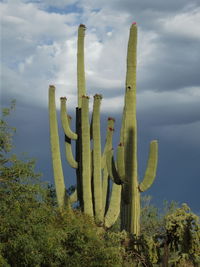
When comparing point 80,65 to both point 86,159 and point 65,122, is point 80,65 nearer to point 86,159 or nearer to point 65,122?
point 65,122

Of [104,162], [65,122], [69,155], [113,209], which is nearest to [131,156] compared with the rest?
[113,209]

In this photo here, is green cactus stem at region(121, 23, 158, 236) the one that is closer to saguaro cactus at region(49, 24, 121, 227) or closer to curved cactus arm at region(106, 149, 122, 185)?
curved cactus arm at region(106, 149, 122, 185)

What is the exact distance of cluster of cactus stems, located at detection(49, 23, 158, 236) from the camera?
15.5 metres

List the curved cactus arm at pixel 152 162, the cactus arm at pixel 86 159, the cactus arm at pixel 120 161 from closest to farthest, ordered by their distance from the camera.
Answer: the cactus arm at pixel 120 161 < the curved cactus arm at pixel 152 162 < the cactus arm at pixel 86 159

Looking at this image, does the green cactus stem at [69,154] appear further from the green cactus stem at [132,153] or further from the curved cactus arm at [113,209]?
the green cactus stem at [132,153]

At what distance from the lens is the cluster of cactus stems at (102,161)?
15461mm

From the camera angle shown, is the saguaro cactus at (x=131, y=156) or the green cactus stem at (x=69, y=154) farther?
the green cactus stem at (x=69, y=154)

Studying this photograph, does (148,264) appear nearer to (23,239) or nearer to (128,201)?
(128,201)

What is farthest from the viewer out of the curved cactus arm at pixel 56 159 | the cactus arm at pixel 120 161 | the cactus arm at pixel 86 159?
the curved cactus arm at pixel 56 159

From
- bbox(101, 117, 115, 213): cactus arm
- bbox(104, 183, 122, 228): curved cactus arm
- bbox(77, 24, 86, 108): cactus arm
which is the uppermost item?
bbox(77, 24, 86, 108): cactus arm

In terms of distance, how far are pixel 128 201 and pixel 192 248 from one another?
2.86 m

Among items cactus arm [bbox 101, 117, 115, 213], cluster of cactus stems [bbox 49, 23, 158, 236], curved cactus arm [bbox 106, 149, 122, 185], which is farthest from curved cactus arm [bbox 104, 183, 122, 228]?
curved cactus arm [bbox 106, 149, 122, 185]

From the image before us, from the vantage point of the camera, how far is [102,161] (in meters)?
20.2

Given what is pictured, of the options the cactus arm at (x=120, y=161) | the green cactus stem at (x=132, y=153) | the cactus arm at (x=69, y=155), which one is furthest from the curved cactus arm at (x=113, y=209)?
the cactus arm at (x=120, y=161)
